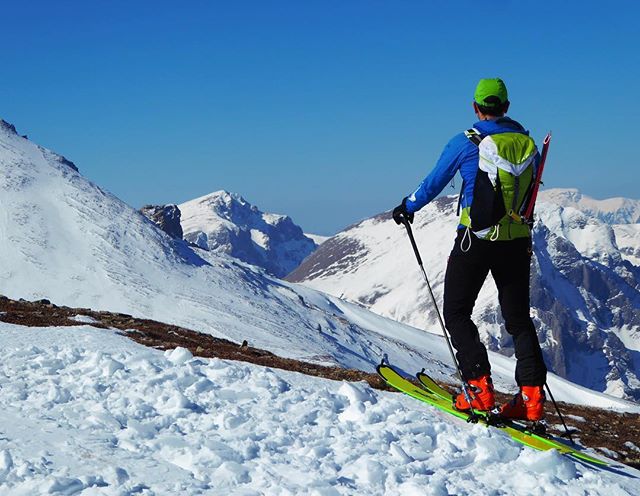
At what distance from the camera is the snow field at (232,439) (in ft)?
26.6

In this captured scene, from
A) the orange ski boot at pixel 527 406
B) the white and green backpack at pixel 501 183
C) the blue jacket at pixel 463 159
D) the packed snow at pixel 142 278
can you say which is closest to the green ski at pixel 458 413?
the orange ski boot at pixel 527 406

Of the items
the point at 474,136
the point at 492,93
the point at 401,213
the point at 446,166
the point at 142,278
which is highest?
the point at 142,278

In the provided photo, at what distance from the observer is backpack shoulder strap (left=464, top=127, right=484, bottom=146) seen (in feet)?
32.1

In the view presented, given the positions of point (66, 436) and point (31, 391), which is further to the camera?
point (31, 391)

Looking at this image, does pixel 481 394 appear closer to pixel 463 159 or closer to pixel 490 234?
pixel 490 234

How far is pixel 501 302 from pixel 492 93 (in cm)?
304

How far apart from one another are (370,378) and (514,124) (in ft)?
25.6

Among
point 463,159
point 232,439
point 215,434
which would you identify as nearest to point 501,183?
point 463,159

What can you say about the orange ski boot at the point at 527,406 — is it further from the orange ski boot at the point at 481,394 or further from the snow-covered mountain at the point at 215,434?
the snow-covered mountain at the point at 215,434

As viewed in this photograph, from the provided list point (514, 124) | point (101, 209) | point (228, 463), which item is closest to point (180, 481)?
point (228, 463)

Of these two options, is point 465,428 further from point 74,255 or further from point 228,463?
point 74,255

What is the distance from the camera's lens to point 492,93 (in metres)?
10.1

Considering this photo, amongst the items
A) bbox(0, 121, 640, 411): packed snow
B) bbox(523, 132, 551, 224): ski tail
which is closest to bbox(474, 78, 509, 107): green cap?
bbox(523, 132, 551, 224): ski tail

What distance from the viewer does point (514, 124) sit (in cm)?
1009
